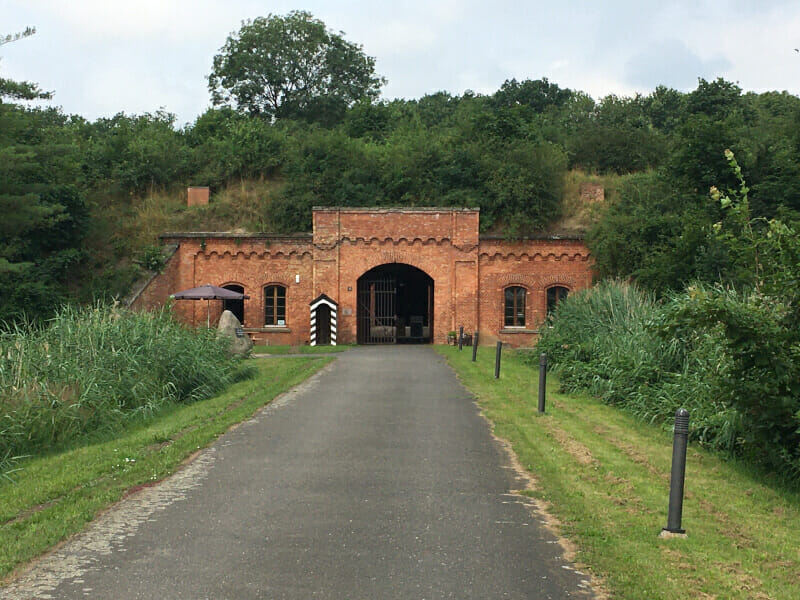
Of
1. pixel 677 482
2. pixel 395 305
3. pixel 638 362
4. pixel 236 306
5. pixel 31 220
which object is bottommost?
pixel 677 482

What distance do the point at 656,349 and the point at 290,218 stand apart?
68.0ft

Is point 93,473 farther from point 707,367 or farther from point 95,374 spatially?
point 707,367

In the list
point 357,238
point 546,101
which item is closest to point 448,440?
point 357,238

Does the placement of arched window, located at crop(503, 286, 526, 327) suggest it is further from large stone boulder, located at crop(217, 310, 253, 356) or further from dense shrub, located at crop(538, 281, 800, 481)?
large stone boulder, located at crop(217, 310, 253, 356)

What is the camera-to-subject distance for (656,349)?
15.6 m

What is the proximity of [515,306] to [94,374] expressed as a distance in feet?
69.5

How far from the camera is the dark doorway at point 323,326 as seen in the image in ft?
105

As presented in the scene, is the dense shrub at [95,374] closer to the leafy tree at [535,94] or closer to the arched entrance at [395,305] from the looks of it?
the arched entrance at [395,305]

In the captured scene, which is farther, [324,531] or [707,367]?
[707,367]

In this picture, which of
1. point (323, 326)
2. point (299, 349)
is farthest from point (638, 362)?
point (323, 326)

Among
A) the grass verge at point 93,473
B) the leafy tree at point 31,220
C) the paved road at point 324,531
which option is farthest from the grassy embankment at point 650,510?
the leafy tree at point 31,220

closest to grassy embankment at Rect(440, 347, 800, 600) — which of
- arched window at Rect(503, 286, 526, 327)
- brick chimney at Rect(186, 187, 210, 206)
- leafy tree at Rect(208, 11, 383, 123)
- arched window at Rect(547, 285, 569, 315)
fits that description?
arched window at Rect(503, 286, 526, 327)

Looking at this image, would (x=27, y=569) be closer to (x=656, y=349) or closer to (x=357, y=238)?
(x=656, y=349)

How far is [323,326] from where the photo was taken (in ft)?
105
